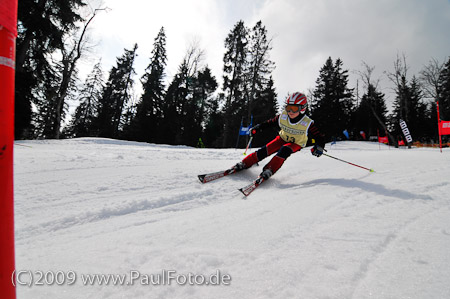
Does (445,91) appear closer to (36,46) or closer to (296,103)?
(296,103)

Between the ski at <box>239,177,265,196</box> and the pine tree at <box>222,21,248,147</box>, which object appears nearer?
the ski at <box>239,177,265,196</box>

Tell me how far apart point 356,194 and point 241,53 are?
23.8m

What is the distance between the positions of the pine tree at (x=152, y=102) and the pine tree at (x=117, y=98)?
11.2 ft

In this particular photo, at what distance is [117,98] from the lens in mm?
30000

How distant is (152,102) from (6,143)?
27.9 metres

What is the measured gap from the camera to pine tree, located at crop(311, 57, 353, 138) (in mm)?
30406

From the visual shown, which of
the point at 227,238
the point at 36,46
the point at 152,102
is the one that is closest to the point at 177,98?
the point at 152,102

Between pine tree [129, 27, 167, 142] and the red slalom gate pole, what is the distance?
25.7 metres

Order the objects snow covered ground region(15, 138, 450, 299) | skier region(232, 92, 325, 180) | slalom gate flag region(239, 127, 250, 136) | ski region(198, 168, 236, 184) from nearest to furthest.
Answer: snow covered ground region(15, 138, 450, 299) → ski region(198, 168, 236, 184) → skier region(232, 92, 325, 180) → slalom gate flag region(239, 127, 250, 136)

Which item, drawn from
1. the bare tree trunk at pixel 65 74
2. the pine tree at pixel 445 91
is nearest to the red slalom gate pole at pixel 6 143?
the bare tree trunk at pixel 65 74

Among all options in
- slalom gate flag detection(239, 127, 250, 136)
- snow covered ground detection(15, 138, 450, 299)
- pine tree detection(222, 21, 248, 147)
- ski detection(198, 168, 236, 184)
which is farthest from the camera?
pine tree detection(222, 21, 248, 147)

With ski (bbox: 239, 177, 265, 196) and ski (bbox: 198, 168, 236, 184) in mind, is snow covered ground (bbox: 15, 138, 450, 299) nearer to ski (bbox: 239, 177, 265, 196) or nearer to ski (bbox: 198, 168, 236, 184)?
ski (bbox: 239, 177, 265, 196)

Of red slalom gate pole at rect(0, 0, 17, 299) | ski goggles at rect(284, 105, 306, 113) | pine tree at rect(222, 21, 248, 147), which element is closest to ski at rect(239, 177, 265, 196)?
ski goggles at rect(284, 105, 306, 113)

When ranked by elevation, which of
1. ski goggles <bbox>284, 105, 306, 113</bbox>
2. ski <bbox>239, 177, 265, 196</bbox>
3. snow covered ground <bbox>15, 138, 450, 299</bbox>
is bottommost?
snow covered ground <bbox>15, 138, 450, 299</bbox>
